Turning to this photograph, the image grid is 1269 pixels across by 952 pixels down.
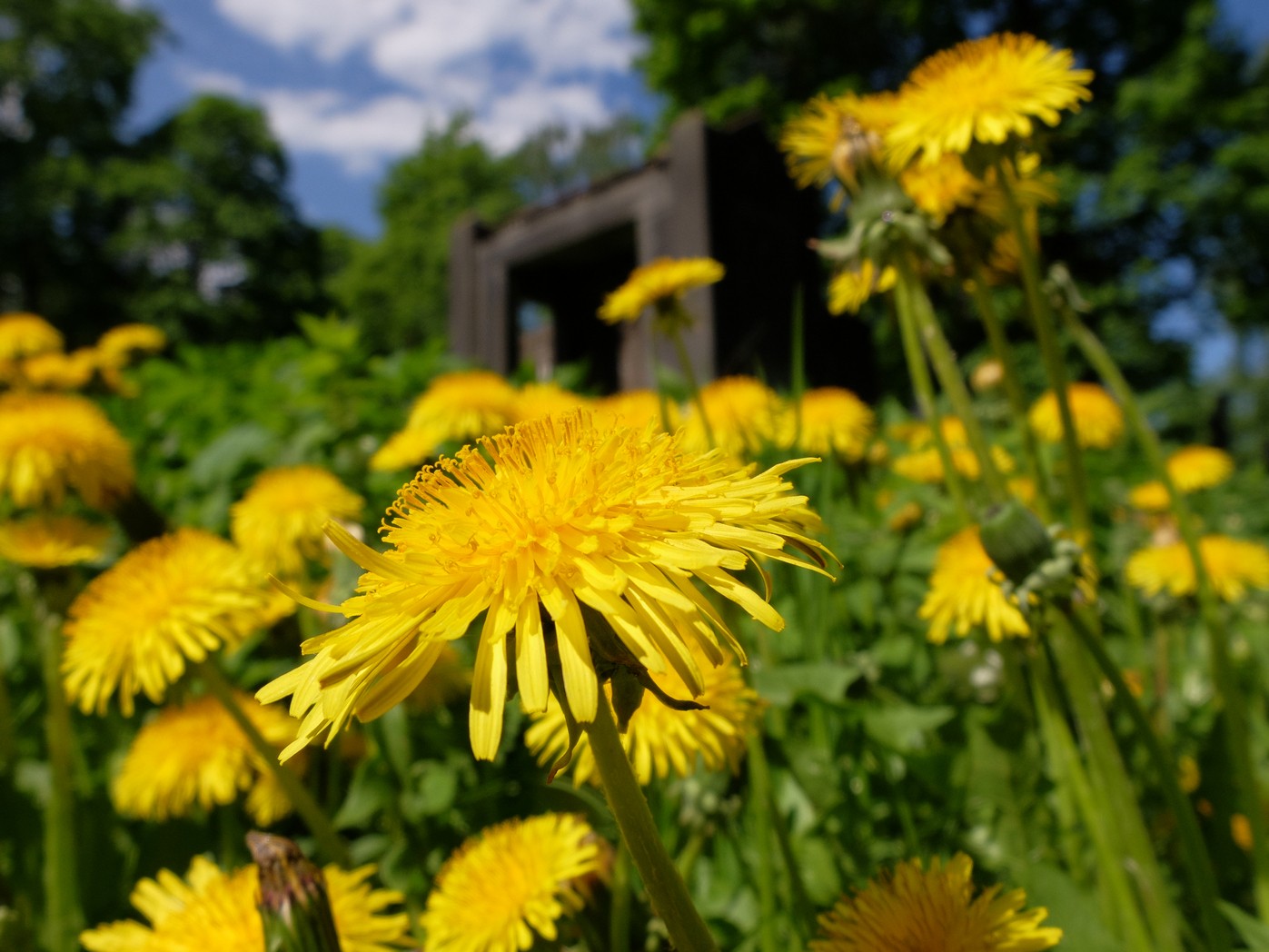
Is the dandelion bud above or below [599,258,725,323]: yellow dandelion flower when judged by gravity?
below

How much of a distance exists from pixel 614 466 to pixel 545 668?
180mm

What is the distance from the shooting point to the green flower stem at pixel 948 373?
1076 mm

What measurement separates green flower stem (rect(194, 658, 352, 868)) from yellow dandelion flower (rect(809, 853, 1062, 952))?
665 mm

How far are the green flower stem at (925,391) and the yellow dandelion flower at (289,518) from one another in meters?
1.09

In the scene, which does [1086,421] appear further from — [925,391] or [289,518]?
[289,518]

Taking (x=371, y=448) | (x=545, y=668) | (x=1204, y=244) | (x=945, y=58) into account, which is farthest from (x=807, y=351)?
(x=1204, y=244)

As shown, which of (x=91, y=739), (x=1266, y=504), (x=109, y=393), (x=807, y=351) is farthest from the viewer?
(x=807, y=351)

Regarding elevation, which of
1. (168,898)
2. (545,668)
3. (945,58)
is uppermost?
(945,58)

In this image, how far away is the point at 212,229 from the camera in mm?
22344

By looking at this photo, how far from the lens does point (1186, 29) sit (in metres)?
12.9

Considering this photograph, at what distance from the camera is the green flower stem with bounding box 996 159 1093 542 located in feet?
3.50

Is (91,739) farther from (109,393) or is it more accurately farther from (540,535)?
(109,393)

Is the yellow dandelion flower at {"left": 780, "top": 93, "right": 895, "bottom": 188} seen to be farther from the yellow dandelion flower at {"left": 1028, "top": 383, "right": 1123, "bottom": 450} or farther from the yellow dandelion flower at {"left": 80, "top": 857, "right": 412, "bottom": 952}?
the yellow dandelion flower at {"left": 1028, "top": 383, "right": 1123, "bottom": 450}

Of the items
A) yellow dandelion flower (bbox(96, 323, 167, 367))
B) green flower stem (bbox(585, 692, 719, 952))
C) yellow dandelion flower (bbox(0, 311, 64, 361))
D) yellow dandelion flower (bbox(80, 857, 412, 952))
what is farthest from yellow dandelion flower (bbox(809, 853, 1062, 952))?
yellow dandelion flower (bbox(96, 323, 167, 367))
